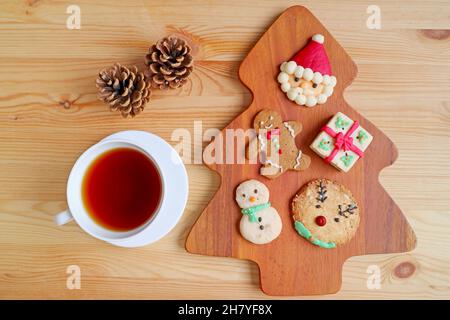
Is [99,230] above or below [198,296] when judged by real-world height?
above

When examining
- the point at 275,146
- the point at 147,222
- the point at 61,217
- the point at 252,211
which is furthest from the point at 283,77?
the point at 61,217

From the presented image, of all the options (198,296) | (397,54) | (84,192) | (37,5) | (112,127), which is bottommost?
(198,296)

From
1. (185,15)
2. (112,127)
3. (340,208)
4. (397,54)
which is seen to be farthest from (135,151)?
(397,54)

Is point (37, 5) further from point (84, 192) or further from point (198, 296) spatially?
point (198, 296)

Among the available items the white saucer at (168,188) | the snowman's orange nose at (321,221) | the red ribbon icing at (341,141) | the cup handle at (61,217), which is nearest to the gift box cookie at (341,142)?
the red ribbon icing at (341,141)

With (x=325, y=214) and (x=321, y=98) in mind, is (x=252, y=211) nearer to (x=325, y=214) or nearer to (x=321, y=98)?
(x=325, y=214)

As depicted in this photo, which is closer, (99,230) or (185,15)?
(99,230)
